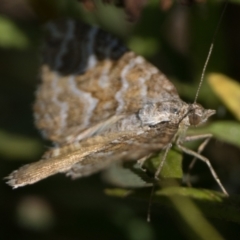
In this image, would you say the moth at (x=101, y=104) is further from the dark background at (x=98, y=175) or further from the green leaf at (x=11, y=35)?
the green leaf at (x=11, y=35)

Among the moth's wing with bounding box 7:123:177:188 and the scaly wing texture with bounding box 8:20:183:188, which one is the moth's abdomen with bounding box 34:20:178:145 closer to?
the scaly wing texture with bounding box 8:20:183:188

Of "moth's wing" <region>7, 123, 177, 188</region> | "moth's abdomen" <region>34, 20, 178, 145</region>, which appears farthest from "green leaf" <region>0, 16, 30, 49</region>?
"moth's wing" <region>7, 123, 177, 188</region>

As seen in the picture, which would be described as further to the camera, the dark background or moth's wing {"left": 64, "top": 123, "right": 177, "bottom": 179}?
Result: the dark background

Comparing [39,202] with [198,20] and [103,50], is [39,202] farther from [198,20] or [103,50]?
[198,20]

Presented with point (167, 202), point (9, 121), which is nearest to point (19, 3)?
point (9, 121)

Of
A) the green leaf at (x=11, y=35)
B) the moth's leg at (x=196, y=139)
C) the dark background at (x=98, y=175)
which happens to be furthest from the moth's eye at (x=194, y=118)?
the green leaf at (x=11, y=35)

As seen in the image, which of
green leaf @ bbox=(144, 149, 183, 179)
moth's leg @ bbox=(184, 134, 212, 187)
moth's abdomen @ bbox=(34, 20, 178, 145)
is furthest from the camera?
moth's abdomen @ bbox=(34, 20, 178, 145)

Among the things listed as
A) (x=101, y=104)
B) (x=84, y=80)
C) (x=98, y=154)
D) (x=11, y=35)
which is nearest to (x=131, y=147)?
(x=98, y=154)

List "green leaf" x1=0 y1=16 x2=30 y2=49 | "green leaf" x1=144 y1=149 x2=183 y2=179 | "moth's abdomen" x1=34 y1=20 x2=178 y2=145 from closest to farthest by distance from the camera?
"green leaf" x1=144 y1=149 x2=183 y2=179 → "moth's abdomen" x1=34 y1=20 x2=178 y2=145 → "green leaf" x1=0 y1=16 x2=30 y2=49

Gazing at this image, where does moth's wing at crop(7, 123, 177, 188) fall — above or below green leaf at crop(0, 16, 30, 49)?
below
